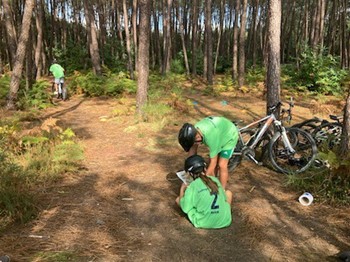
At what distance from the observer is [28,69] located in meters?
13.4

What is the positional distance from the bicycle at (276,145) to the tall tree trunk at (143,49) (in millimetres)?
5011

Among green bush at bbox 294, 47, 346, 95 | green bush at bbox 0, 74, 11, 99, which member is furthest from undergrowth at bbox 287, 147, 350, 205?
green bush at bbox 0, 74, 11, 99

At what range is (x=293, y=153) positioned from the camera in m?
6.16

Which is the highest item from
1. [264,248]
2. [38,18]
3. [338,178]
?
[38,18]

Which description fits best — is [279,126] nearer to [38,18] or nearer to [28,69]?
[28,69]

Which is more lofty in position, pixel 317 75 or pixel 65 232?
pixel 317 75

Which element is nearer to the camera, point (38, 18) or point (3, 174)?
point (3, 174)

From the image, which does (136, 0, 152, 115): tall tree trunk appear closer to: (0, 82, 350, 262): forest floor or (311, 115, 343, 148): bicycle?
(0, 82, 350, 262): forest floor

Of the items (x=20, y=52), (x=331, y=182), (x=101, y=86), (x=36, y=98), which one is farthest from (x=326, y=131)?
(x=101, y=86)

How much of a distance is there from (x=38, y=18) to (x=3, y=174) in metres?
17.4

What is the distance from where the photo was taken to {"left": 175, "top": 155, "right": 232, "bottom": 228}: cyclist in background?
4227mm

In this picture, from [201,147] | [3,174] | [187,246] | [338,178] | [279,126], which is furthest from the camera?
[201,147]

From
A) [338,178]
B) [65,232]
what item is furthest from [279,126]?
[65,232]

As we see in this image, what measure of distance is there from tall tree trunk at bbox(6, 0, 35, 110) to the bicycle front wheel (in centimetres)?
954
